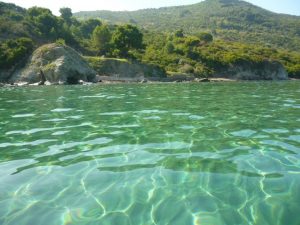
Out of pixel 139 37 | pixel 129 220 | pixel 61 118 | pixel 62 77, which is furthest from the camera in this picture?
pixel 139 37

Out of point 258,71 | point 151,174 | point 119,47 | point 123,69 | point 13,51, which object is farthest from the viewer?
point 258,71

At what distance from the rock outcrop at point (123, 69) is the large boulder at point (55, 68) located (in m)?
6.99

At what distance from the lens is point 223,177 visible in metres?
5.50

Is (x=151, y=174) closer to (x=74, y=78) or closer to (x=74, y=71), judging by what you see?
(x=74, y=78)

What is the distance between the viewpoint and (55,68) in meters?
48.9

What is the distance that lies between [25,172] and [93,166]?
128 cm

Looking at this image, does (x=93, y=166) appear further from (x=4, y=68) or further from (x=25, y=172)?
(x=4, y=68)

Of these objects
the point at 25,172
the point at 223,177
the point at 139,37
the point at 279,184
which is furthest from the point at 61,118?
the point at 139,37

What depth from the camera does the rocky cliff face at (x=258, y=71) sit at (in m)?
79.7

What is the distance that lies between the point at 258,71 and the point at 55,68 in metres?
54.8

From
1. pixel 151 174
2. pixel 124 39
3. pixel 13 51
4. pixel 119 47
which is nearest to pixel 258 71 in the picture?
pixel 124 39

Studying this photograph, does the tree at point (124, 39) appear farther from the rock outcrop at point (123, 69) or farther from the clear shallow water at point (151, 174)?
the clear shallow water at point (151, 174)

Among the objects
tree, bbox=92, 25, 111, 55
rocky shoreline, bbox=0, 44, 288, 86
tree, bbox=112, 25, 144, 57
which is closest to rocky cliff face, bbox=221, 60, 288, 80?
rocky shoreline, bbox=0, 44, 288, 86

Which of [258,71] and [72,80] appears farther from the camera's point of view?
[258,71]
